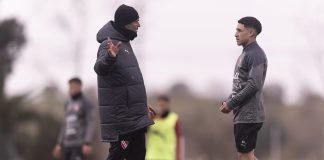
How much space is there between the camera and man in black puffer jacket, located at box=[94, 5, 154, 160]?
9.70 metres

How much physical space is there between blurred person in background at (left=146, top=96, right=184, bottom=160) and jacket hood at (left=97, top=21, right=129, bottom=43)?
24.3ft

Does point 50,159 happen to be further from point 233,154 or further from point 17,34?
point 233,154

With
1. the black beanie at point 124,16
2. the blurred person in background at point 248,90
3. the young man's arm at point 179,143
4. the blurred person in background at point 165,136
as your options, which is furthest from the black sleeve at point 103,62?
the young man's arm at point 179,143

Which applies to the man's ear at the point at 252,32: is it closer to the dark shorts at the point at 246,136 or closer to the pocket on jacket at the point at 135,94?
the dark shorts at the point at 246,136

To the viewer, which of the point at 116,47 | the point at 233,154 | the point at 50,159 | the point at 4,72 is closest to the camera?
the point at 116,47

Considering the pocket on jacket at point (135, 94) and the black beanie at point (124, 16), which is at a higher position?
the black beanie at point (124, 16)

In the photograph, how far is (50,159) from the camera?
37.9 metres

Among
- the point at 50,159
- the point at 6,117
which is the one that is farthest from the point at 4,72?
the point at 50,159

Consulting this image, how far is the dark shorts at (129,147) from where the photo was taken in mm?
9867

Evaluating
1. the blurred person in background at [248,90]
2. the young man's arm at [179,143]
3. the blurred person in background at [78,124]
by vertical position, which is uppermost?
the blurred person in background at [248,90]

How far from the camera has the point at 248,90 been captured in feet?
33.5

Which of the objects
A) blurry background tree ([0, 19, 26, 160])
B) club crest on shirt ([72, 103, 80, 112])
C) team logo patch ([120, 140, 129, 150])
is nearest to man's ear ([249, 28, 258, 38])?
team logo patch ([120, 140, 129, 150])

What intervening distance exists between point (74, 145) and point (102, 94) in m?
5.60

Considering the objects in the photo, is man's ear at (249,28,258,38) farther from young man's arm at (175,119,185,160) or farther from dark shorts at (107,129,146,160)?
young man's arm at (175,119,185,160)
